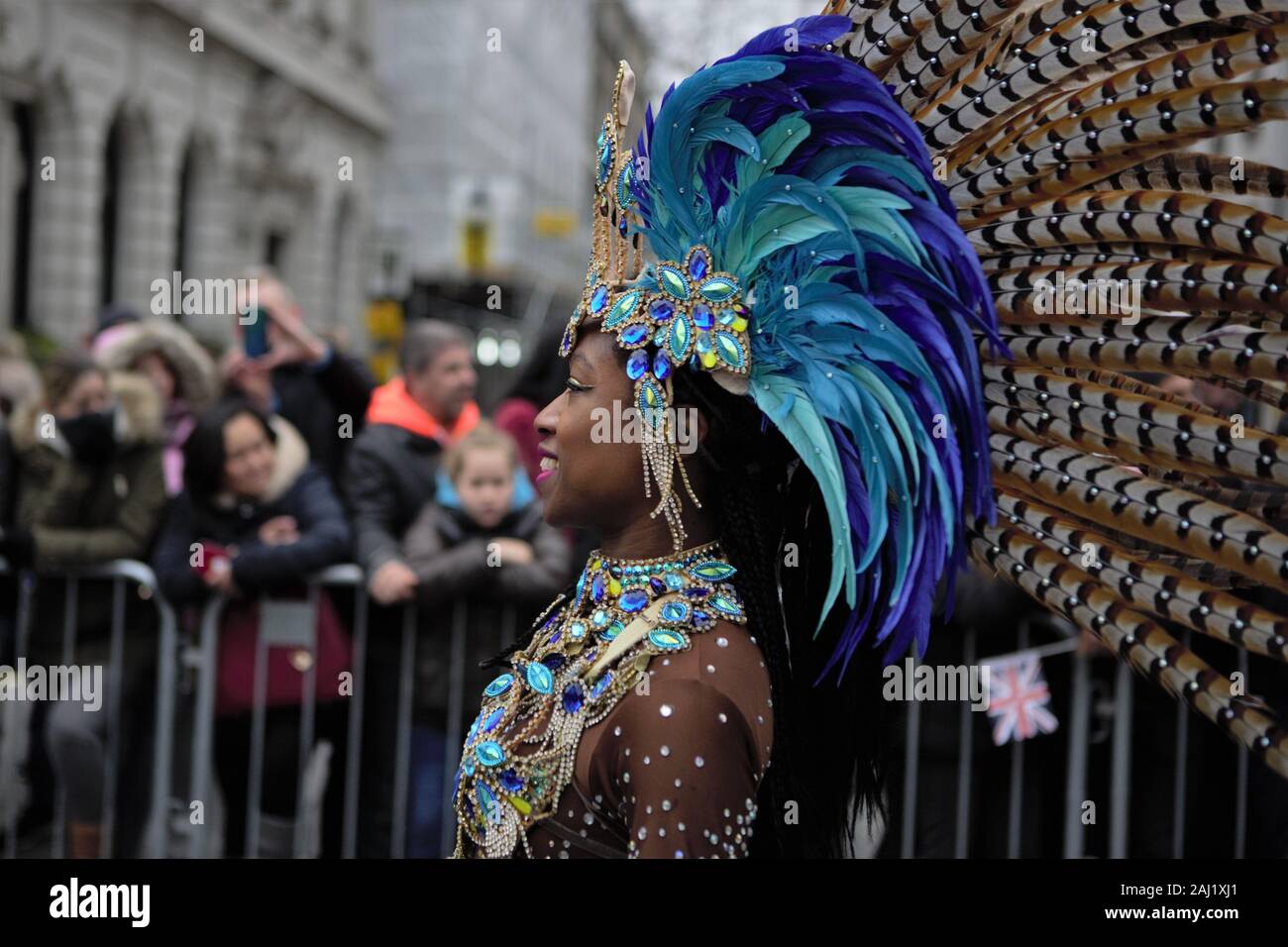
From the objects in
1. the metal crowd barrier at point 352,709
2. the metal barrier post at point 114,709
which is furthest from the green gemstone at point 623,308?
the metal barrier post at point 114,709

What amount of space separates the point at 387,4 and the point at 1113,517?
3150cm

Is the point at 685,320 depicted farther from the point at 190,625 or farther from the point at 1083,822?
the point at 190,625

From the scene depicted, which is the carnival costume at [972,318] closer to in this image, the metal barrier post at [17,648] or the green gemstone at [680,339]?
the green gemstone at [680,339]

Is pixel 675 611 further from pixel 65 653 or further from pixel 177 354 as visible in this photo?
pixel 177 354

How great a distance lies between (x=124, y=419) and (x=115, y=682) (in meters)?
0.99

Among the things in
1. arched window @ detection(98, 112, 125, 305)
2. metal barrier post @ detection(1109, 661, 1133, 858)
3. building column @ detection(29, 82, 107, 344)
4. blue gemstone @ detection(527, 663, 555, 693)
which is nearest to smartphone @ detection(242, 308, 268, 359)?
metal barrier post @ detection(1109, 661, 1133, 858)

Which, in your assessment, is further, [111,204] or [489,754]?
[111,204]

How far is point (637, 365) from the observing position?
1991 mm

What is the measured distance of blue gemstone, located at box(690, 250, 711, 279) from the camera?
2.00m

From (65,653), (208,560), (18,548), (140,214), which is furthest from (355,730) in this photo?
(140,214)

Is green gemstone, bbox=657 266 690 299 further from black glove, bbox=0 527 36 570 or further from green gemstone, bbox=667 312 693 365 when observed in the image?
black glove, bbox=0 527 36 570

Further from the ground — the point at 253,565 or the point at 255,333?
the point at 255,333
